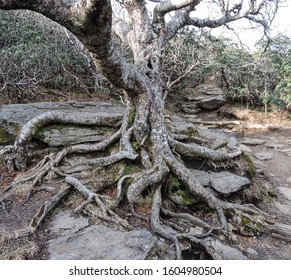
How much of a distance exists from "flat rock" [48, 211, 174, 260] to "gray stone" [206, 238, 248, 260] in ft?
1.85

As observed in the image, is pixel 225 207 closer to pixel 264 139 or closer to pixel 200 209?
pixel 200 209

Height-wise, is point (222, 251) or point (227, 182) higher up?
point (227, 182)

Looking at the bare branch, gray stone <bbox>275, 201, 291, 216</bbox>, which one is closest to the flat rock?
the bare branch

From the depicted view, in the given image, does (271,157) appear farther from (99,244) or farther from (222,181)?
(99,244)

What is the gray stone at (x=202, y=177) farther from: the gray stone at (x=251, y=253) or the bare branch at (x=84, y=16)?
the bare branch at (x=84, y=16)

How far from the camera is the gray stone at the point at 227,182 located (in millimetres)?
4516

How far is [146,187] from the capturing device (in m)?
3.85

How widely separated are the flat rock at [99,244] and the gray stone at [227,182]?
187 cm

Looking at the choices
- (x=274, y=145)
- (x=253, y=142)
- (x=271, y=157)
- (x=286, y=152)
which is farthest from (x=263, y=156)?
(x=253, y=142)

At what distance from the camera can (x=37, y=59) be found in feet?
27.2

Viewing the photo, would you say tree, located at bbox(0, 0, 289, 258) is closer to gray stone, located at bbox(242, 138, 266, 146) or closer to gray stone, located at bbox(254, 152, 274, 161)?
gray stone, located at bbox(254, 152, 274, 161)

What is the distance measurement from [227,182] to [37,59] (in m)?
6.89

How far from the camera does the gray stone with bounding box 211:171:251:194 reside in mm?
4516
